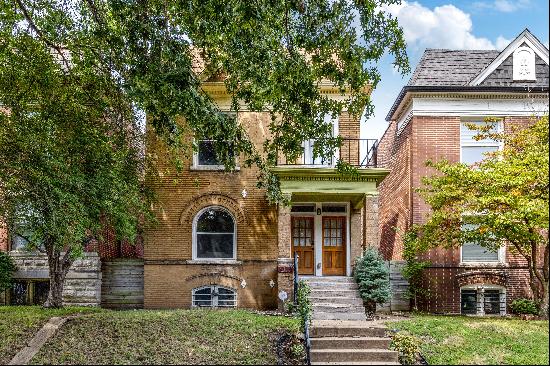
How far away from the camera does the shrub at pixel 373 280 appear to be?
16219 millimetres

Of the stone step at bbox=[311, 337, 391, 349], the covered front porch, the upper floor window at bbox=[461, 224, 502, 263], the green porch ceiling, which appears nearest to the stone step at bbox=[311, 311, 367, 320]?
the covered front porch

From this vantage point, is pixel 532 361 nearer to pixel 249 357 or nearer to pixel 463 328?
pixel 463 328

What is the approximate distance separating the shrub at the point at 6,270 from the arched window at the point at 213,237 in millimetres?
5590

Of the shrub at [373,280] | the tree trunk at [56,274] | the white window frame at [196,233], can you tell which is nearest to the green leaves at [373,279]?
the shrub at [373,280]

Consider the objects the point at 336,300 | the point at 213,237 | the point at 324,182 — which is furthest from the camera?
the point at 213,237

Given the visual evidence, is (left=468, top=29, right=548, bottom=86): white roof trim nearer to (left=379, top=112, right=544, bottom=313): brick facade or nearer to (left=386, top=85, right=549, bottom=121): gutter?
(left=386, top=85, right=549, bottom=121): gutter

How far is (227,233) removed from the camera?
61.5ft

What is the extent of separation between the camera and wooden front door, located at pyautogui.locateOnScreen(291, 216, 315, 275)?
19.1m

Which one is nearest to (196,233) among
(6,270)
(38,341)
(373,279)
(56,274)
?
(56,274)

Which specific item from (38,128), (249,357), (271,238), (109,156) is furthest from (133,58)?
(271,238)

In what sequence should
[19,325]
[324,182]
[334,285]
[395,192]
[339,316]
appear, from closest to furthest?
1. [19,325]
2. [339,316]
3. [334,285]
4. [324,182]
5. [395,192]

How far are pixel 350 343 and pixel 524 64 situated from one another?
36.6ft

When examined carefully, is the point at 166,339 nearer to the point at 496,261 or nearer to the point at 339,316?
the point at 339,316

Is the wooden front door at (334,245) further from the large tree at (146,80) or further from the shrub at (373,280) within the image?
the large tree at (146,80)
